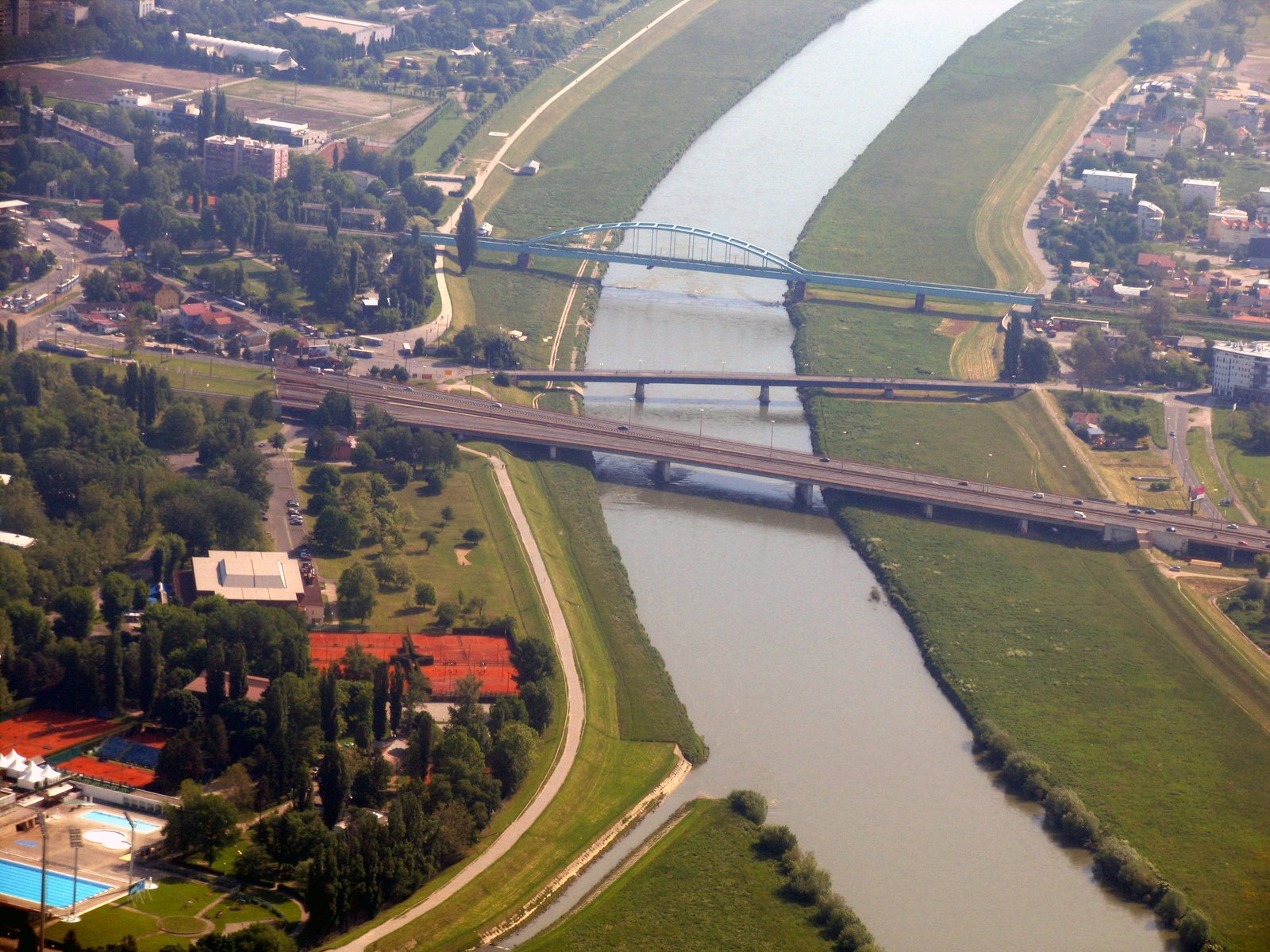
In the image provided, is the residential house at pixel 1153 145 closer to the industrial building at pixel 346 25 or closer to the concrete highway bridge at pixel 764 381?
the concrete highway bridge at pixel 764 381

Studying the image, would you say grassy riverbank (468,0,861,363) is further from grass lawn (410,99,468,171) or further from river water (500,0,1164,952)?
grass lawn (410,99,468,171)

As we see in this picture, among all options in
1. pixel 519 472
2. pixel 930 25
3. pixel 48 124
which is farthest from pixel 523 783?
pixel 930 25

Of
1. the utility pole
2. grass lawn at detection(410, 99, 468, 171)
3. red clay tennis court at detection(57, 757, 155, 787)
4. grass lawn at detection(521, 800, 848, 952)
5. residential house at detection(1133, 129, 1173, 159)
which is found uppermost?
residential house at detection(1133, 129, 1173, 159)

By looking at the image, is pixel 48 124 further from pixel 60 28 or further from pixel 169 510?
pixel 169 510

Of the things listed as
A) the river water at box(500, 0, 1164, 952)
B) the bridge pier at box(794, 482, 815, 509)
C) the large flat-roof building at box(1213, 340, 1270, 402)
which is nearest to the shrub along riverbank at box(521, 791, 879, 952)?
the river water at box(500, 0, 1164, 952)

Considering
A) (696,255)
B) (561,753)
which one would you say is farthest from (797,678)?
(696,255)

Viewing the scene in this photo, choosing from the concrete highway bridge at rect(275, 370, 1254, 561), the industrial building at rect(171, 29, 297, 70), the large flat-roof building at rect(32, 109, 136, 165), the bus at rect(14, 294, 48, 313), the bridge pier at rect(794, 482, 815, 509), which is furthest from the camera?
the industrial building at rect(171, 29, 297, 70)

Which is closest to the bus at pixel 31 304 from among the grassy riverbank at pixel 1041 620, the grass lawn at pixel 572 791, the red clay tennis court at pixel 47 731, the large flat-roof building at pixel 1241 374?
the grass lawn at pixel 572 791
